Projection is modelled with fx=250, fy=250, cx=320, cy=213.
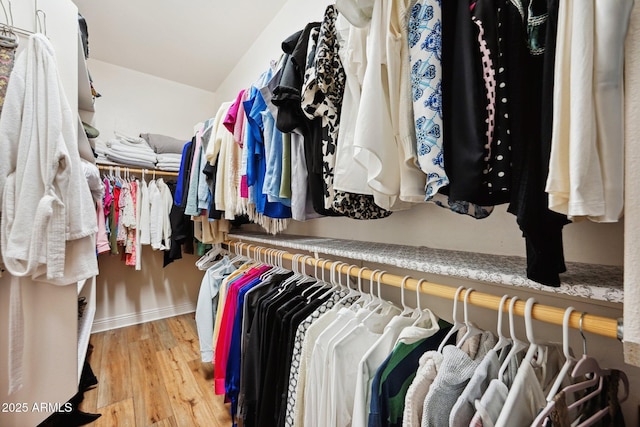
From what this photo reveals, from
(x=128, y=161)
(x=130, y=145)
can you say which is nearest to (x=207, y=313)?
(x=128, y=161)

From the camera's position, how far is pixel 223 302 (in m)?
1.26

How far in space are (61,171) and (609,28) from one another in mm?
1394

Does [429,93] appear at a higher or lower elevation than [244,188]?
higher

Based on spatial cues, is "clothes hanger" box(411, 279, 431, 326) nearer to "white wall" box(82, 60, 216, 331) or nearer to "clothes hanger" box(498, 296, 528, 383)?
"clothes hanger" box(498, 296, 528, 383)

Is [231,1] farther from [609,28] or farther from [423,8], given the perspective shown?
[609,28]

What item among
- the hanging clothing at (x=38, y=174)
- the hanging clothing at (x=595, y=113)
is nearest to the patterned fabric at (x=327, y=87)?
the hanging clothing at (x=595, y=113)

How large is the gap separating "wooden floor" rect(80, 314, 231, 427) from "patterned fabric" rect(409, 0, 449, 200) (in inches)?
61.9

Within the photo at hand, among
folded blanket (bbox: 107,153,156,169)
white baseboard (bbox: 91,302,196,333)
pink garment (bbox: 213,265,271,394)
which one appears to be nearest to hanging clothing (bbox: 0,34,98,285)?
pink garment (bbox: 213,265,271,394)

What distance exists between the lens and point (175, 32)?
6.32 feet

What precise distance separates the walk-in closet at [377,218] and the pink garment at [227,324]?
0.01m

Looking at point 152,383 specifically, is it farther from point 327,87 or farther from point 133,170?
point 327,87

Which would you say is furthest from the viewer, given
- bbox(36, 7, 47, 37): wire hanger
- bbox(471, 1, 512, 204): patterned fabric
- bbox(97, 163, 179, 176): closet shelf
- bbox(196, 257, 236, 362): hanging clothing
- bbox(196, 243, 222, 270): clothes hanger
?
bbox(97, 163, 179, 176): closet shelf

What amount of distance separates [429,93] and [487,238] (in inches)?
20.8

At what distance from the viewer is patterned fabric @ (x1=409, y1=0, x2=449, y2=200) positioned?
1.55 feet
